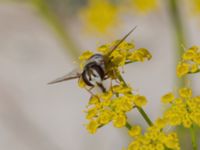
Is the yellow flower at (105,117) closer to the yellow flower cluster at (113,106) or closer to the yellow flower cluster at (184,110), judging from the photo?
the yellow flower cluster at (113,106)

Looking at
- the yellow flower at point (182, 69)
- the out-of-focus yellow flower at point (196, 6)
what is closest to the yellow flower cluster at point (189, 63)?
the yellow flower at point (182, 69)

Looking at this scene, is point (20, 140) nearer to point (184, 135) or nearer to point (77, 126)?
point (77, 126)

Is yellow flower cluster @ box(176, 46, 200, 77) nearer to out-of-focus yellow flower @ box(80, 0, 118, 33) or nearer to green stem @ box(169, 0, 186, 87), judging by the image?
green stem @ box(169, 0, 186, 87)

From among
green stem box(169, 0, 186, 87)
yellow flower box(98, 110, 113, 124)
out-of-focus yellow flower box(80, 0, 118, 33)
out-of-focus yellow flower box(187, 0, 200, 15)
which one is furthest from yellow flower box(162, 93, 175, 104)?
out-of-focus yellow flower box(80, 0, 118, 33)

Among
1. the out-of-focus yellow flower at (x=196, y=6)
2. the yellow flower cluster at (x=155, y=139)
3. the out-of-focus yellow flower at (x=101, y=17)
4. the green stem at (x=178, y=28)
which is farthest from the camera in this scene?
the out-of-focus yellow flower at (x=101, y=17)

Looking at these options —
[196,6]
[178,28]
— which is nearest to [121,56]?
[178,28]

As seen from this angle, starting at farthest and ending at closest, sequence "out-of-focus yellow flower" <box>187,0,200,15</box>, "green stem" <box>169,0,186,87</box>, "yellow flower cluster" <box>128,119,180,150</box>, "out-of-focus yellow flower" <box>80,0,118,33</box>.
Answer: "out-of-focus yellow flower" <box>80,0,118,33</box> → "out-of-focus yellow flower" <box>187,0,200,15</box> → "green stem" <box>169,0,186,87</box> → "yellow flower cluster" <box>128,119,180,150</box>
